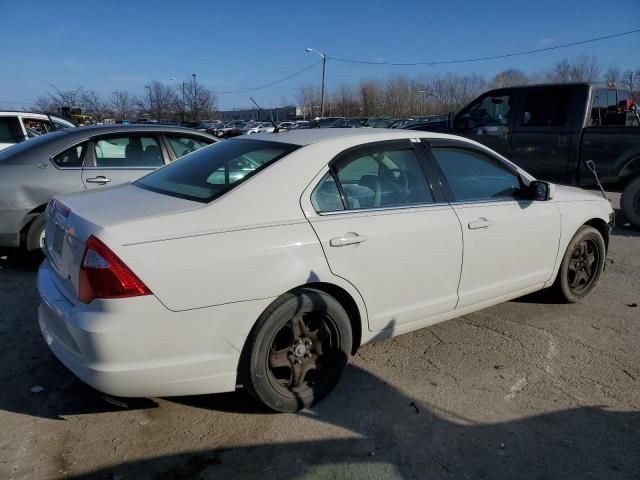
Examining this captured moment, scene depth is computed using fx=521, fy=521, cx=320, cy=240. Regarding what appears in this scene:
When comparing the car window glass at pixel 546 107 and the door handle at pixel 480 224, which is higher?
the car window glass at pixel 546 107

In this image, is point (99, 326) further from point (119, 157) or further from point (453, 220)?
point (119, 157)

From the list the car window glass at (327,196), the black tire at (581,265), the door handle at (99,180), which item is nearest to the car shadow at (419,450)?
the car window glass at (327,196)

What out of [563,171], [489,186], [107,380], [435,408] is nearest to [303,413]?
[435,408]

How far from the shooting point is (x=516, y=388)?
3.22 m

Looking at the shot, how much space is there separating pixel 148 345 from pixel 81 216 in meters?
0.77

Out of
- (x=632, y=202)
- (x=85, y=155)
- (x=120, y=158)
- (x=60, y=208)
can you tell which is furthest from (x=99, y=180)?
(x=632, y=202)

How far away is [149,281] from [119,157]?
152 inches

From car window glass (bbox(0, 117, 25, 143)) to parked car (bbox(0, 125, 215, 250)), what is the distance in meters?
5.01

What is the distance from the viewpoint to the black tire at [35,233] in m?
5.15

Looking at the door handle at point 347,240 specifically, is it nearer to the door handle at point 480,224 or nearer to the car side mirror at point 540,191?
the door handle at point 480,224

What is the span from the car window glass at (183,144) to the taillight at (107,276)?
394cm

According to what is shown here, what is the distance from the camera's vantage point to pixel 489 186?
12.6 ft

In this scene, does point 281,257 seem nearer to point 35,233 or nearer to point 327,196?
point 327,196

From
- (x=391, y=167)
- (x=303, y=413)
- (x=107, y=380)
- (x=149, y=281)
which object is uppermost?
(x=391, y=167)
